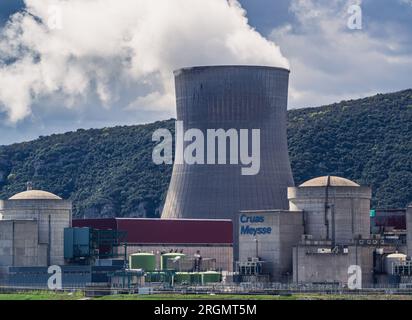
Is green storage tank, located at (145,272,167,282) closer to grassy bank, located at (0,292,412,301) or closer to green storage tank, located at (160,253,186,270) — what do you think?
green storage tank, located at (160,253,186,270)

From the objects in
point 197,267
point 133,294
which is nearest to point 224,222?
point 197,267

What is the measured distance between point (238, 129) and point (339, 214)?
52.8 ft

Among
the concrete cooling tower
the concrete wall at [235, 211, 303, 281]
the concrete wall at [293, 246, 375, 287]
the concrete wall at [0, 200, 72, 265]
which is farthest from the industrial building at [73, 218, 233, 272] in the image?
the concrete wall at [293, 246, 375, 287]

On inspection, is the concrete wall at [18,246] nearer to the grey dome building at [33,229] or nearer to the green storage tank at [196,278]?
the grey dome building at [33,229]

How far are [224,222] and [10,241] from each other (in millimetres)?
20187

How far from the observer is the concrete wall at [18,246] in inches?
5069

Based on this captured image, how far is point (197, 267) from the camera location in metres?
137

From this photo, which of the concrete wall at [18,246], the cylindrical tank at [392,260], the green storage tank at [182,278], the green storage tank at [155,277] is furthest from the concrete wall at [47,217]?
the cylindrical tank at [392,260]

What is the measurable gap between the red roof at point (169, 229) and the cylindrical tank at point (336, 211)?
15.5 metres

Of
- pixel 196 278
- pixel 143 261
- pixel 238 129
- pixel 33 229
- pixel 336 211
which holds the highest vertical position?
pixel 238 129

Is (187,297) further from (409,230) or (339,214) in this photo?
(339,214)

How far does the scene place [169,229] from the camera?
465 feet
